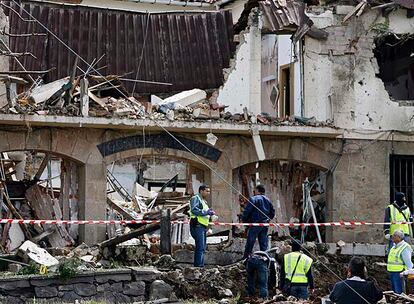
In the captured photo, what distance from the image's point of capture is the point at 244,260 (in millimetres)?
23500

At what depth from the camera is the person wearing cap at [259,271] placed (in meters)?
21.3

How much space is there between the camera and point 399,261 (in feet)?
68.4

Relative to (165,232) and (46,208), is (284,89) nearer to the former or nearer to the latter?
(46,208)

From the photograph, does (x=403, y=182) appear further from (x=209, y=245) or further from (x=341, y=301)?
(x=341, y=301)

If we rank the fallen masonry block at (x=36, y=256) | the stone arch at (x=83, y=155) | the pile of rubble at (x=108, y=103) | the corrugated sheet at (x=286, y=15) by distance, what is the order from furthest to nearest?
the corrugated sheet at (x=286, y=15) < the stone arch at (x=83, y=155) < the pile of rubble at (x=108, y=103) < the fallen masonry block at (x=36, y=256)

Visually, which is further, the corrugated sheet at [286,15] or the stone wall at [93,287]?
the corrugated sheet at [286,15]

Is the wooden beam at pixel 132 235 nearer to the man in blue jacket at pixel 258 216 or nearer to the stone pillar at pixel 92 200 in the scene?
the man in blue jacket at pixel 258 216

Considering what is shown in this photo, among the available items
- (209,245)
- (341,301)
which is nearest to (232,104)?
(209,245)

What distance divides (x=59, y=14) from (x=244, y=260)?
32.4ft

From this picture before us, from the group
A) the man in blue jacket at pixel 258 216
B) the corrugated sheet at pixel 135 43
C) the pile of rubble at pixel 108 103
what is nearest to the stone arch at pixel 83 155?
the pile of rubble at pixel 108 103

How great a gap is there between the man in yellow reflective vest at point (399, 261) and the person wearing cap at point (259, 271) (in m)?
2.13

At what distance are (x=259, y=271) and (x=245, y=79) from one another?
985cm

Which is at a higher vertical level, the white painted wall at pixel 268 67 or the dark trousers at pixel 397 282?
the white painted wall at pixel 268 67

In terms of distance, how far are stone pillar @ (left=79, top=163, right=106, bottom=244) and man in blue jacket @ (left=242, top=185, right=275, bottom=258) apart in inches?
223
